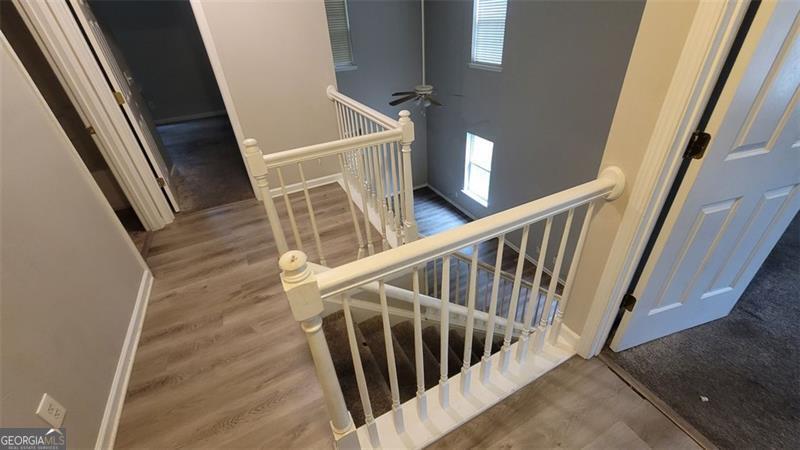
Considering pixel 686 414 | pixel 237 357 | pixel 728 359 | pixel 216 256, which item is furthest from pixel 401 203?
pixel 728 359

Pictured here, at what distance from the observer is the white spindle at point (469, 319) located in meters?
1.06

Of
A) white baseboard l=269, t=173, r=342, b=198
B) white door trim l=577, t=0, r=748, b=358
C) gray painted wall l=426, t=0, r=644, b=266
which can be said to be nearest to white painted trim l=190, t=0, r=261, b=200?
white baseboard l=269, t=173, r=342, b=198

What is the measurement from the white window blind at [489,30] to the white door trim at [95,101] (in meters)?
3.90

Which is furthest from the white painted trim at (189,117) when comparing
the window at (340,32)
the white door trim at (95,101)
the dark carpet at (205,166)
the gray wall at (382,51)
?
the white door trim at (95,101)

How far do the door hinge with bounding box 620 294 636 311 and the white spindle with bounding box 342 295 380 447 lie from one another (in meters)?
1.24

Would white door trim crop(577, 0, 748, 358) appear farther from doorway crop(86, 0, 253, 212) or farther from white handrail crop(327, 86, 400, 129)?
doorway crop(86, 0, 253, 212)

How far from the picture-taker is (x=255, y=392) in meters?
1.53

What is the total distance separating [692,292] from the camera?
62.2 inches

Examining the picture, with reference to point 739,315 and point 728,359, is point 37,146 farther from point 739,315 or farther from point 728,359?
point 739,315

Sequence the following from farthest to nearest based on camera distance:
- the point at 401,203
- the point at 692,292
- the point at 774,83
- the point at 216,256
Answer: the point at 216,256
the point at 401,203
the point at 692,292
the point at 774,83

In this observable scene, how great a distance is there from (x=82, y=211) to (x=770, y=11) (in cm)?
280

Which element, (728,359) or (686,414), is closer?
(686,414)

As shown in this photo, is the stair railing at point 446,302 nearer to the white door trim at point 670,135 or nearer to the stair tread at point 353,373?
the white door trim at point 670,135

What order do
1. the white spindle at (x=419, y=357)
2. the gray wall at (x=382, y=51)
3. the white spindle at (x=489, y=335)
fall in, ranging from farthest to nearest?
the gray wall at (x=382, y=51)
the white spindle at (x=489, y=335)
the white spindle at (x=419, y=357)
